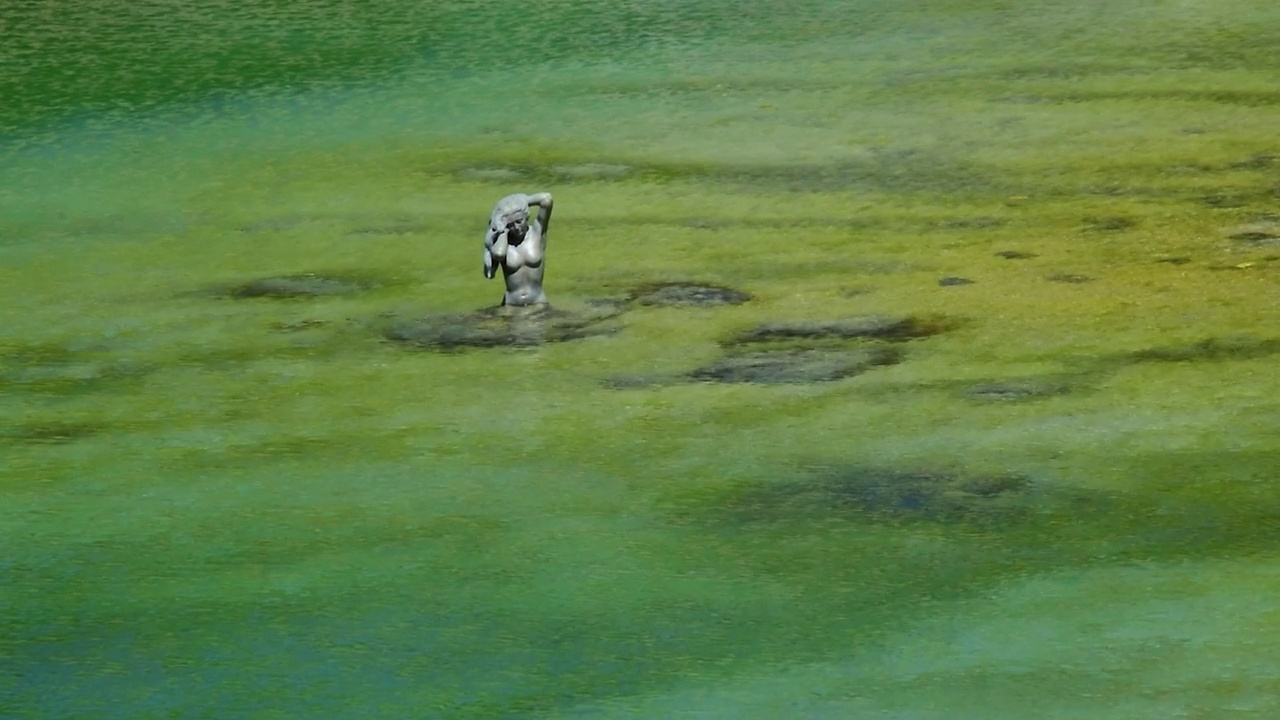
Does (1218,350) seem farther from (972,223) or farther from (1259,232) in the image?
(972,223)

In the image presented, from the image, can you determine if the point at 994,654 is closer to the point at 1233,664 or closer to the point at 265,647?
the point at 1233,664

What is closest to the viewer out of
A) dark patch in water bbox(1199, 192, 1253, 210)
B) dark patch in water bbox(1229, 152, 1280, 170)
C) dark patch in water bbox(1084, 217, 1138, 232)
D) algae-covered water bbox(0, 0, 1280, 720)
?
algae-covered water bbox(0, 0, 1280, 720)

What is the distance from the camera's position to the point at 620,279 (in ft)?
15.9

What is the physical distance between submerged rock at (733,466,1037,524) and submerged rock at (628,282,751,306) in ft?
3.75

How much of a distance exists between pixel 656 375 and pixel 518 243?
532 millimetres

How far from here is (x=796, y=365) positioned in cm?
416

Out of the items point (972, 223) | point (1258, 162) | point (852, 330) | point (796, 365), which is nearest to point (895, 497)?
point (796, 365)

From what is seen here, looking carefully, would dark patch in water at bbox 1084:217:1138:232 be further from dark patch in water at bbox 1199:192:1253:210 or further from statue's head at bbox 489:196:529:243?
statue's head at bbox 489:196:529:243

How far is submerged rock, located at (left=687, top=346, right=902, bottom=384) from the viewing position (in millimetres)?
4090

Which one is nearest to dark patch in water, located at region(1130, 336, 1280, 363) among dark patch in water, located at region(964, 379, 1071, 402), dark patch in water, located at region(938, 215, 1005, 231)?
dark patch in water, located at region(964, 379, 1071, 402)

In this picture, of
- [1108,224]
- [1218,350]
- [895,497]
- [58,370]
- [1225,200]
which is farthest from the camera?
[1225,200]

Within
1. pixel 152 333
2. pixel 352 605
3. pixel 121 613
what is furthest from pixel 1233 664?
pixel 152 333

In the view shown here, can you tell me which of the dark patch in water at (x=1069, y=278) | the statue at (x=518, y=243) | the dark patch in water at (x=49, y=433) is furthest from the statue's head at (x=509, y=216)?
the dark patch in water at (x=1069, y=278)

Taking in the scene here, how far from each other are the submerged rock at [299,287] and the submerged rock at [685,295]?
677mm
